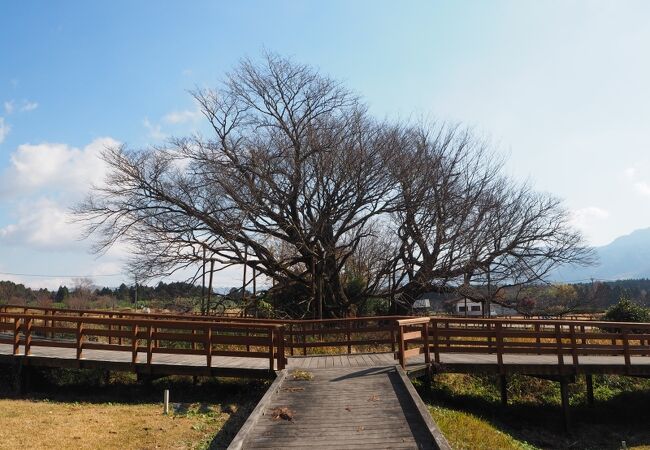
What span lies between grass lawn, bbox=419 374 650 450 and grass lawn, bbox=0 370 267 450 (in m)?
4.36

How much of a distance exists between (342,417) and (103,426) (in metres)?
4.52

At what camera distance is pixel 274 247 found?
28078mm

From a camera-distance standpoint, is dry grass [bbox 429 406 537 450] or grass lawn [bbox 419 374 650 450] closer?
dry grass [bbox 429 406 537 450]

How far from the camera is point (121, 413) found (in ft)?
36.0

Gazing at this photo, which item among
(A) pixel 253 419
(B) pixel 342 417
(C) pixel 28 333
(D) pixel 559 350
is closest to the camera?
(A) pixel 253 419

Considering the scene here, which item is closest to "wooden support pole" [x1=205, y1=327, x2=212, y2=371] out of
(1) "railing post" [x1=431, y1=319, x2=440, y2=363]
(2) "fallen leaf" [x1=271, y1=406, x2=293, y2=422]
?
(2) "fallen leaf" [x1=271, y1=406, x2=293, y2=422]

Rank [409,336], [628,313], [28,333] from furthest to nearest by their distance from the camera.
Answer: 1. [628,313]
2. [28,333]
3. [409,336]

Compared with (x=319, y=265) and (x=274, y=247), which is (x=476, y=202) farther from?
(x=274, y=247)

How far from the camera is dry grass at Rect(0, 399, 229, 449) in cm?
886

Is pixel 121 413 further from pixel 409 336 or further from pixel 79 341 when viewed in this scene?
pixel 409 336

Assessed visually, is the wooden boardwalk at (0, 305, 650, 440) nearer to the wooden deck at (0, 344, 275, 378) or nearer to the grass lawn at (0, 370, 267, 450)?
the wooden deck at (0, 344, 275, 378)

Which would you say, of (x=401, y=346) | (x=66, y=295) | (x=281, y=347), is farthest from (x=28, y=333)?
(x=66, y=295)

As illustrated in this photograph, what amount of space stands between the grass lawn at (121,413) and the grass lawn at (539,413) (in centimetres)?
436

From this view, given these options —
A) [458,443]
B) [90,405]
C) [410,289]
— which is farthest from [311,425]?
[410,289]
